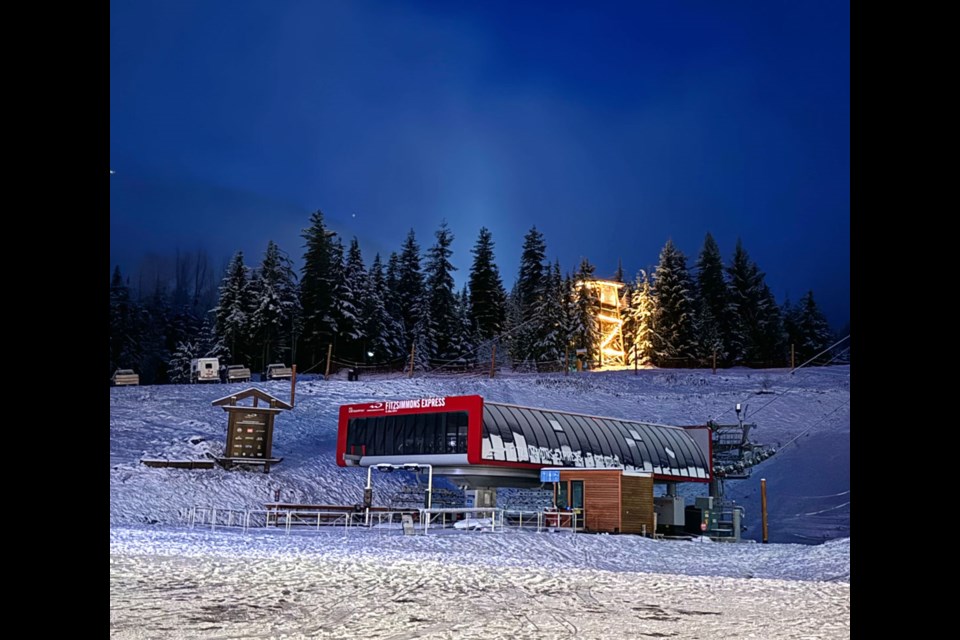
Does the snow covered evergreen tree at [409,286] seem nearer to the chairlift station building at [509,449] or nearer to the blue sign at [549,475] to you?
the chairlift station building at [509,449]

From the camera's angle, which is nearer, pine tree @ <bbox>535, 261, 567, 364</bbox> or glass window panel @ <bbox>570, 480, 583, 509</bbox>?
glass window panel @ <bbox>570, 480, 583, 509</bbox>

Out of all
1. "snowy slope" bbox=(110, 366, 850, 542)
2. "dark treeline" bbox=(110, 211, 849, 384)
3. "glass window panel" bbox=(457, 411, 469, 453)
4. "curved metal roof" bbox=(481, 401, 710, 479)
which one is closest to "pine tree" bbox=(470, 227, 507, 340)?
→ "dark treeline" bbox=(110, 211, 849, 384)

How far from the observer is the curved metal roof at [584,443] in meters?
32.0

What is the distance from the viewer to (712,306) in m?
78.9

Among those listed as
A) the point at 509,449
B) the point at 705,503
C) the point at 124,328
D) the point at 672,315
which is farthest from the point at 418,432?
the point at 124,328

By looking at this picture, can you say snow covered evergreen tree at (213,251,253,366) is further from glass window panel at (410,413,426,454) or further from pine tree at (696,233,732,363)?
glass window panel at (410,413,426,454)

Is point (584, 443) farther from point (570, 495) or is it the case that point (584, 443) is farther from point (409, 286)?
point (409, 286)

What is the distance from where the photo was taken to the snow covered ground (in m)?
9.29

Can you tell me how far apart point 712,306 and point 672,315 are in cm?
676

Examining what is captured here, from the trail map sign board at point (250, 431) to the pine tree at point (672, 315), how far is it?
1877 inches

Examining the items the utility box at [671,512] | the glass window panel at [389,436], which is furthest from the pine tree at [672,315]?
the glass window panel at [389,436]

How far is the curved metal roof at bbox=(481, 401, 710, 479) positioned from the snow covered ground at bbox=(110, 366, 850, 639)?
17.0ft
